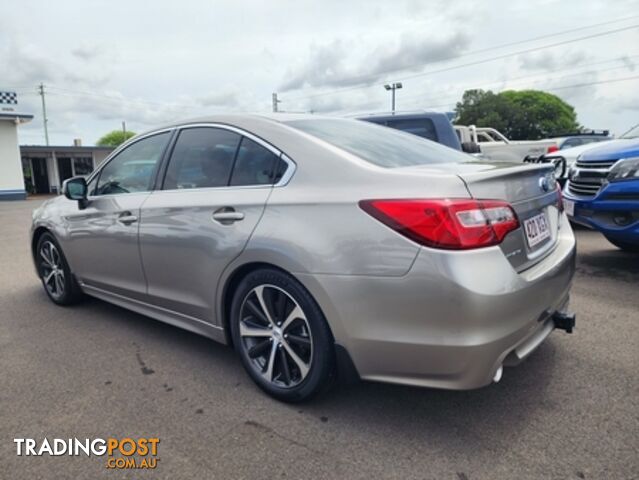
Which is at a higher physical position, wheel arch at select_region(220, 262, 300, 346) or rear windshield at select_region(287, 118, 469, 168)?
rear windshield at select_region(287, 118, 469, 168)

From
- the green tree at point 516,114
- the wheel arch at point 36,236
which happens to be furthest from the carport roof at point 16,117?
the green tree at point 516,114

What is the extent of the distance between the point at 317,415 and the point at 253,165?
1372mm

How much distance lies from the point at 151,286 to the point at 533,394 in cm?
240

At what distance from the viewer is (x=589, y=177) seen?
4984 mm

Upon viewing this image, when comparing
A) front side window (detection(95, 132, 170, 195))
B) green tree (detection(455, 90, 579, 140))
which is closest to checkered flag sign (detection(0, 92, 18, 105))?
front side window (detection(95, 132, 170, 195))

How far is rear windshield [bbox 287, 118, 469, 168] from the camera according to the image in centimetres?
249

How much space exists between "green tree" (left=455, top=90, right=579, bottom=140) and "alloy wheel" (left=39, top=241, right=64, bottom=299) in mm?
59853

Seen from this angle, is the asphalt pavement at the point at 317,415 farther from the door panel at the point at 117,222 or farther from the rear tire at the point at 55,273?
the rear tire at the point at 55,273

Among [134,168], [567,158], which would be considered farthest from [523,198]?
[567,158]

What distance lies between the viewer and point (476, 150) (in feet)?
25.2

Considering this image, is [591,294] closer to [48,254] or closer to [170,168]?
[170,168]

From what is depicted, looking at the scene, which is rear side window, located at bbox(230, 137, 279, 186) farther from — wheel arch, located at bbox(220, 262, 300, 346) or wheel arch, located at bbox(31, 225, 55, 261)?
wheel arch, located at bbox(31, 225, 55, 261)

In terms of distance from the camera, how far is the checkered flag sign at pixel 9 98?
860 inches

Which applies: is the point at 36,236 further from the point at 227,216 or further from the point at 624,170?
the point at 624,170
